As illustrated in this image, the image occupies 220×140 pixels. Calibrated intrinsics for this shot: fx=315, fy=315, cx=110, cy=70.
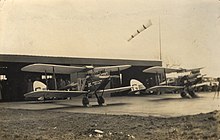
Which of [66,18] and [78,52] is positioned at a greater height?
[66,18]

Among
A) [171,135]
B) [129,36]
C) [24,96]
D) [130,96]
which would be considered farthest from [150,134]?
[24,96]

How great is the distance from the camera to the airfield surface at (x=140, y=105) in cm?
333

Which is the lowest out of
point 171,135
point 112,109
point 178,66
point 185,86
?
point 171,135

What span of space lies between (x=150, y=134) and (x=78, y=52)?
113 cm

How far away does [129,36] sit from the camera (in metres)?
3.45

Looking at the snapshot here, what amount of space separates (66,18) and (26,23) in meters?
0.43

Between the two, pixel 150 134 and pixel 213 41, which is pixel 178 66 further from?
pixel 150 134

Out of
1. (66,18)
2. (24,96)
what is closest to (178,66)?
(66,18)

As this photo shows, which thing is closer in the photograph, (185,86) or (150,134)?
(150,134)

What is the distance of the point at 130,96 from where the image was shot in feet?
11.2

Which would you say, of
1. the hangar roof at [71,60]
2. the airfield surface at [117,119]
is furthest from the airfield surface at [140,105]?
the hangar roof at [71,60]

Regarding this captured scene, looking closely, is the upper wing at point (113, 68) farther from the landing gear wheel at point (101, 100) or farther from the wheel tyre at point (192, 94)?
the wheel tyre at point (192, 94)

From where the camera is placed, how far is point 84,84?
365cm

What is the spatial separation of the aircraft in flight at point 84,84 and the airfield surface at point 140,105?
0.26ft
